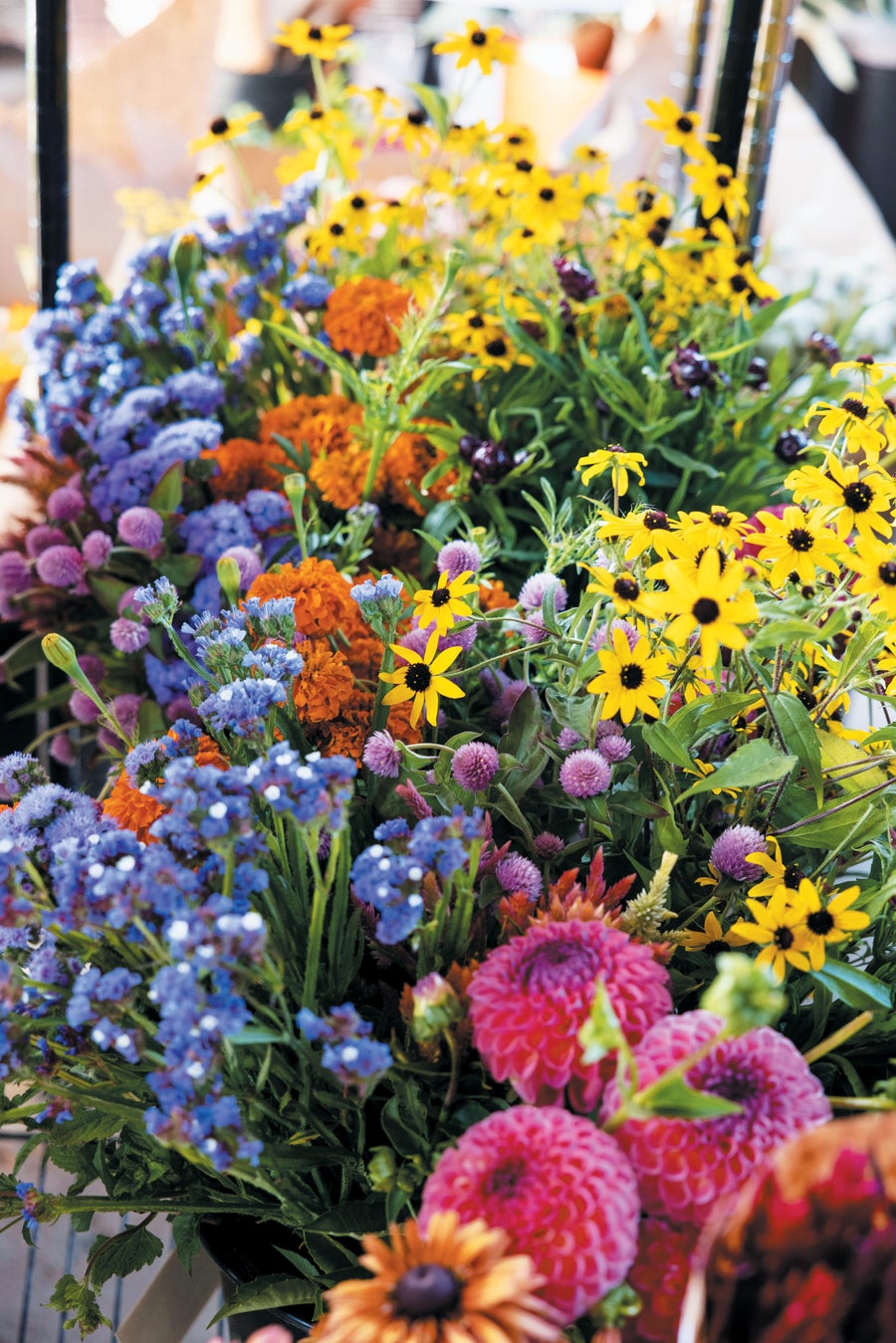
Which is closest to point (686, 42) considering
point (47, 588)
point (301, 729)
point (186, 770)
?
point (47, 588)

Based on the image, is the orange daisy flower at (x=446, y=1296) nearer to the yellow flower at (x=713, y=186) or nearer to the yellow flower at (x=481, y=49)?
the yellow flower at (x=713, y=186)

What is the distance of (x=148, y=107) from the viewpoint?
2.23 metres

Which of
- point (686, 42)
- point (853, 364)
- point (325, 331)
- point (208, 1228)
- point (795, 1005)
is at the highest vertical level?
point (686, 42)

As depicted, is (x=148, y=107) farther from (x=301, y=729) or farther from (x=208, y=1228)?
(x=208, y=1228)

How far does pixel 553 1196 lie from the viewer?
376mm

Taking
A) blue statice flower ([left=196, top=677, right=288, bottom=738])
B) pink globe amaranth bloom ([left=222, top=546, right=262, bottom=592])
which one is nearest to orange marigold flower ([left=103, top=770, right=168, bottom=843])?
blue statice flower ([left=196, top=677, right=288, bottom=738])

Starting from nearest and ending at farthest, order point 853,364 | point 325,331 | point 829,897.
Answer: point 829,897 → point 853,364 → point 325,331

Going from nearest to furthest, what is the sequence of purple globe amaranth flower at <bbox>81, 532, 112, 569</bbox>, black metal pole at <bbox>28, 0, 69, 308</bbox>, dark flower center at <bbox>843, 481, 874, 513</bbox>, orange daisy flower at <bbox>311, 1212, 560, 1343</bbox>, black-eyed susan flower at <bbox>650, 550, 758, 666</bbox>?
orange daisy flower at <bbox>311, 1212, 560, 1343</bbox> < black-eyed susan flower at <bbox>650, 550, 758, 666</bbox> < dark flower center at <bbox>843, 481, 874, 513</bbox> < purple globe amaranth flower at <bbox>81, 532, 112, 569</bbox> < black metal pole at <bbox>28, 0, 69, 308</bbox>

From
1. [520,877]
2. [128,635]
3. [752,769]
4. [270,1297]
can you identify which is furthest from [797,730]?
[128,635]

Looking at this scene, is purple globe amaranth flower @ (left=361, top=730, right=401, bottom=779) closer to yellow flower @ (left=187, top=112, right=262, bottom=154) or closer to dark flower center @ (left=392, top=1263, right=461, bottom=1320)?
dark flower center @ (left=392, top=1263, right=461, bottom=1320)

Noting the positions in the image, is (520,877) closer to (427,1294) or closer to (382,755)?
(382,755)

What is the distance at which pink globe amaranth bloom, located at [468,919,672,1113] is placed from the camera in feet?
1.36

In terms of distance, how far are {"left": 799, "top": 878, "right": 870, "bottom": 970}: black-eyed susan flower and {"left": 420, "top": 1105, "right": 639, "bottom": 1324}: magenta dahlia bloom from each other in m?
0.16

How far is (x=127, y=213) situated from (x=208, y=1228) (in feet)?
6.58
